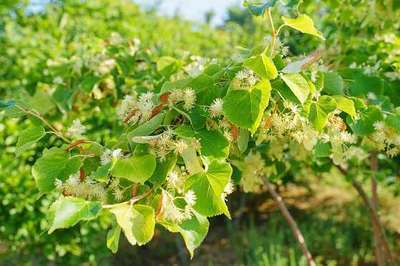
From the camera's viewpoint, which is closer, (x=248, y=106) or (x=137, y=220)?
(x=137, y=220)

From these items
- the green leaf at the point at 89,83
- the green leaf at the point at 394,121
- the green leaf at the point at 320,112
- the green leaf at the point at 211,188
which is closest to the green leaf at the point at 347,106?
the green leaf at the point at 320,112

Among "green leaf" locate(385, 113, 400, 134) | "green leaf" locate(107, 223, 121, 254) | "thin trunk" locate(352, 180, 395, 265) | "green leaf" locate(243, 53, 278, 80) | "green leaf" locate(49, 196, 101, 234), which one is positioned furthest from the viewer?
"thin trunk" locate(352, 180, 395, 265)

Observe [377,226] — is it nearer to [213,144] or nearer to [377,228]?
[377,228]

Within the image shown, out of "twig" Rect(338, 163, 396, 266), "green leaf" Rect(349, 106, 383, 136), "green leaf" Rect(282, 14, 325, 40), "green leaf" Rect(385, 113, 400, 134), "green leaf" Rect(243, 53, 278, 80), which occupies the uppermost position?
"green leaf" Rect(282, 14, 325, 40)

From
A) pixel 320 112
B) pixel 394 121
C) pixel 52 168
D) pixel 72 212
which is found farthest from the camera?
pixel 394 121

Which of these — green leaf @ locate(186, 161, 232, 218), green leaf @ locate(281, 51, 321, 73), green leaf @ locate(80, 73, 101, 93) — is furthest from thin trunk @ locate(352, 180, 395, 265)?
green leaf @ locate(186, 161, 232, 218)

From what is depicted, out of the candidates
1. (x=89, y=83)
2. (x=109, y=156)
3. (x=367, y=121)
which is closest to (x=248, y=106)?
(x=109, y=156)

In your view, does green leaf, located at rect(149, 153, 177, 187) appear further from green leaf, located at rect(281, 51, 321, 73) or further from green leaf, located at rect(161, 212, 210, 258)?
green leaf, located at rect(281, 51, 321, 73)
